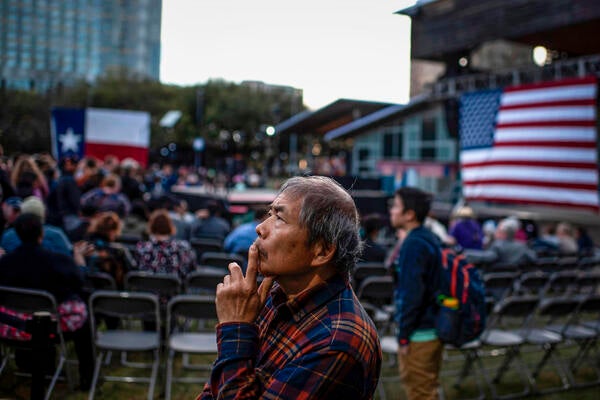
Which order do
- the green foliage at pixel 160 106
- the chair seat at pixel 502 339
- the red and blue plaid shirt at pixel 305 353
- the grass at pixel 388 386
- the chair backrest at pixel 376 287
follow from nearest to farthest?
the red and blue plaid shirt at pixel 305 353, the grass at pixel 388 386, the chair seat at pixel 502 339, the chair backrest at pixel 376 287, the green foliage at pixel 160 106

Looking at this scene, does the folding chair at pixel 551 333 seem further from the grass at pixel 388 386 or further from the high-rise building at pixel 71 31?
the high-rise building at pixel 71 31

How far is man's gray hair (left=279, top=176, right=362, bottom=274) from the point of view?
57.0 inches

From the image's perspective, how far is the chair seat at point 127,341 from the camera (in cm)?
412

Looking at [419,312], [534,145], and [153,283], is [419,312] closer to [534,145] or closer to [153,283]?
[153,283]

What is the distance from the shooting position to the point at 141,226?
8.21 metres

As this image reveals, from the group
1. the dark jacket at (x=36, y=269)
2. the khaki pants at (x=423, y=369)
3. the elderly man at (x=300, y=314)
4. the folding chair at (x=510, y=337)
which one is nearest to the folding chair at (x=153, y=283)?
the dark jacket at (x=36, y=269)

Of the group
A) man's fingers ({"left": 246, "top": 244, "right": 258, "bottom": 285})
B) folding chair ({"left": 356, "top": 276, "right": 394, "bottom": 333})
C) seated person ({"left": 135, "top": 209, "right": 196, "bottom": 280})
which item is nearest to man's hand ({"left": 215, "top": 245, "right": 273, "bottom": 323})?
man's fingers ({"left": 246, "top": 244, "right": 258, "bottom": 285})

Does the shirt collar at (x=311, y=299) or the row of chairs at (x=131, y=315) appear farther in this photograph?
the row of chairs at (x=131, y=315)

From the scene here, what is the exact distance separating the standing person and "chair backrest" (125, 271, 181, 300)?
6.72 ft

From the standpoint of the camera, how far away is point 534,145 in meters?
8.49

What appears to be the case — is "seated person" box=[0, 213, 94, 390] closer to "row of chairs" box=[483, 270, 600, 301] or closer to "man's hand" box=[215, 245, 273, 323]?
"man's hand" box=[215, 245, 273, 323]

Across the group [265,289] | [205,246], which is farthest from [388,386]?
[265,289]

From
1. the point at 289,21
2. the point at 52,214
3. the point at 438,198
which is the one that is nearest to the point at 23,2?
the point at 289,21

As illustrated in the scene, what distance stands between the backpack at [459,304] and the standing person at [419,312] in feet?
0.18
